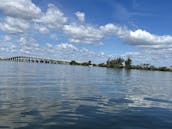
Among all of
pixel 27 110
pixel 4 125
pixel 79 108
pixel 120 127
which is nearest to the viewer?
pixel 4 125

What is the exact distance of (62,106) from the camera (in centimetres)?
2995

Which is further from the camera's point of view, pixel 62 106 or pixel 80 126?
pixel 62 106

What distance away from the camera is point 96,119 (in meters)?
24.4

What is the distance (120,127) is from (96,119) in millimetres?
2842

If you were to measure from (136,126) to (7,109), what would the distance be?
1123cm

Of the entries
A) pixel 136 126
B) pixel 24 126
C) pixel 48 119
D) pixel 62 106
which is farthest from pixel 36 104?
pixel 136 126

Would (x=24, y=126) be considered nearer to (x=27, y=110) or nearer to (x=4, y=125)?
(x=4, y=125)

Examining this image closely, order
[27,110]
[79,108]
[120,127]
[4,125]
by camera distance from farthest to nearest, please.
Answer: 1. [79,108]
2. [27,110]
3. [120,127]
4. [4,125]

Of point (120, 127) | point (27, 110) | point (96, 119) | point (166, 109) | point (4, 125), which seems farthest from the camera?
point (166, 109)

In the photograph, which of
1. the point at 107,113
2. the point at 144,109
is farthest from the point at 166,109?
the point at 107,113

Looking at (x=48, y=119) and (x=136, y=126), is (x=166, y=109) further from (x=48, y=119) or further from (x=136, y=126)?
(x=48, y=119)

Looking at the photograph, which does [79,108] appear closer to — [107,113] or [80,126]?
[107,113]

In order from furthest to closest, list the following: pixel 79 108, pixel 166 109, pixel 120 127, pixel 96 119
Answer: pixel 166 109 < pixel 79 108 < pixel 96 119 < pixel 120 127

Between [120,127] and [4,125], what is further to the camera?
[120,127]
